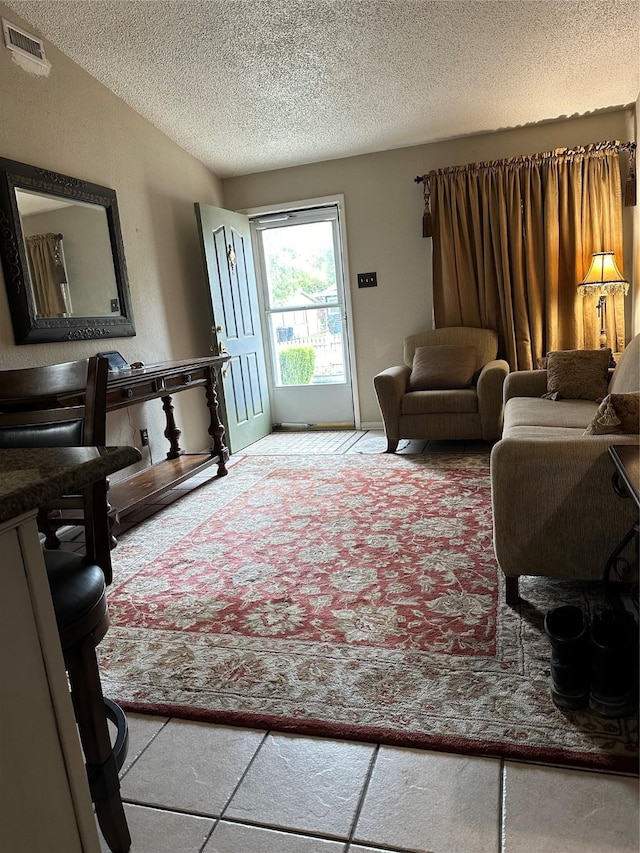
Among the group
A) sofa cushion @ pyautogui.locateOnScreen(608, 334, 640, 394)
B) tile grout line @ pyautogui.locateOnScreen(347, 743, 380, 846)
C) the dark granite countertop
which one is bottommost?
tile grout line @ pyautogui.locateOnScreen(347, 743, 380, 846)

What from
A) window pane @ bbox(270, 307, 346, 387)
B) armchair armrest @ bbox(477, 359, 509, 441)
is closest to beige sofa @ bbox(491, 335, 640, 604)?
armchair armrest @ bbox(477, 359, 509, 441)

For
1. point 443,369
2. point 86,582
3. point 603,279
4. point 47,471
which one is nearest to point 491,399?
point 443,369

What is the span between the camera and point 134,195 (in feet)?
12.9

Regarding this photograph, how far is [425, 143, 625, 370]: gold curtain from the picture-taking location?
421 cm

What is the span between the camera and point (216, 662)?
180 cm

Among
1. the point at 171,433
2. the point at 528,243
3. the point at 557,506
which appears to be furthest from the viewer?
the point at 528,243

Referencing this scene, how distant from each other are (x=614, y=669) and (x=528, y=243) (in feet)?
12.0

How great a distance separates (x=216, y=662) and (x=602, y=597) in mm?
1289

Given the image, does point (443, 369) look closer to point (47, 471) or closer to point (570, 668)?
point (570, 668)

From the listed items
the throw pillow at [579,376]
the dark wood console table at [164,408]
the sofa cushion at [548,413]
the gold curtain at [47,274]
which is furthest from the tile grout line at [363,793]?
the gold curtain at [47,274]

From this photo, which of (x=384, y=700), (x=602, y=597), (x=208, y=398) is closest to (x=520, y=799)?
→ (x=384, y=700)

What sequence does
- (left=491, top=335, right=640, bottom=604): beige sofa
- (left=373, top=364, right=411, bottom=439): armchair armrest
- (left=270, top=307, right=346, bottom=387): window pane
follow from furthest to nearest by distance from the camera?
1. (left=270, top=307, right=346, bottom=387): window pane
2. (left=373, top=364, right=411, bottom=439): armchair armrest
3. (left=491, top=335, right=640, bottom=604): beige sofa

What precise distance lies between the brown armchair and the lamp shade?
29.7 inches

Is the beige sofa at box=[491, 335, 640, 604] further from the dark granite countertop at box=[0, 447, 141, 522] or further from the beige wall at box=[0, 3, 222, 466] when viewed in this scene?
the beige wall at box=[0, 3, 222, 466]
